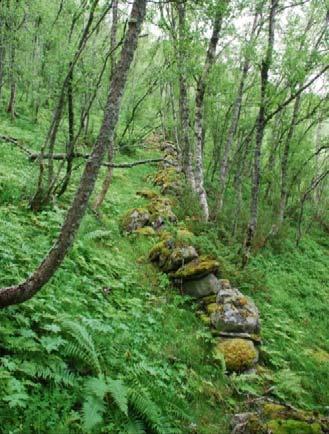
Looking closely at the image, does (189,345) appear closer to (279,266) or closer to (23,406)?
(23,406)

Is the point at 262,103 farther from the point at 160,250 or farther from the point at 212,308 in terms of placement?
the point at 212,308

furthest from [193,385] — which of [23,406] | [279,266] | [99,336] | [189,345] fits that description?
[279,266]

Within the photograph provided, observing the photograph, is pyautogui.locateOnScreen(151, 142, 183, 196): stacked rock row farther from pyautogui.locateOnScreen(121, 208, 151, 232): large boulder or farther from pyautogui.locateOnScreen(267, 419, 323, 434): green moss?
pyautogui.locateOnScreen(267, 419, 323, 434): green moss

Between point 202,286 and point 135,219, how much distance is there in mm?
3502

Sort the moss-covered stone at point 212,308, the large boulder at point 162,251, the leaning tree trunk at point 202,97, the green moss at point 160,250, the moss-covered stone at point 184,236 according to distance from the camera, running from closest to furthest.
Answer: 1. the moss-covered stone at point 212,308
2. the large boulder at point 162,251
3. the green moss at point 160,250
4. the moss-covered stone at point 184,236
5. the leaning tree trunk at point 202,97

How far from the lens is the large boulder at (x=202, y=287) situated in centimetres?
800

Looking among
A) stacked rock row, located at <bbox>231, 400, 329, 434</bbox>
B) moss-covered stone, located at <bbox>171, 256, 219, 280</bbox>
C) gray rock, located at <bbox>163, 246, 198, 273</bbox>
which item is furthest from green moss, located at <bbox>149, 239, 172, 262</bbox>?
stacked rock row, located at <bbox>231, 400, 329, 434</bbox>

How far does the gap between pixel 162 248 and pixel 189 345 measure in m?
3.10

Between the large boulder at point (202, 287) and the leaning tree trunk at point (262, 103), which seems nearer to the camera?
the large boulder at point (202, 287)

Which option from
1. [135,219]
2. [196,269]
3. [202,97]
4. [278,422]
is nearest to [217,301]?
[196,269]

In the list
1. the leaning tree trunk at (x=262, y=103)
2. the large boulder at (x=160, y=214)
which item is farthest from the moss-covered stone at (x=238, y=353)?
the large boulder at (x=160, y=214)

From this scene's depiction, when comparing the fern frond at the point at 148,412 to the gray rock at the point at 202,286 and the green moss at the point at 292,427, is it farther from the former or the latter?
the gray rock at the point at 202,286

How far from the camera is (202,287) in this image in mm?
8070

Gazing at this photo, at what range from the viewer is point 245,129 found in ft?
69.7
